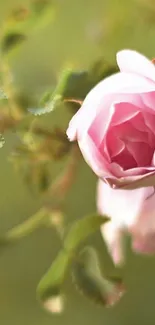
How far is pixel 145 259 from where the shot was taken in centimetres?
65

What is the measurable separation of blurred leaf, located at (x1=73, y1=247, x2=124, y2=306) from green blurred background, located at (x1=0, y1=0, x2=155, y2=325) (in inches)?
5.8

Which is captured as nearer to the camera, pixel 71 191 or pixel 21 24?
pixel 21 24

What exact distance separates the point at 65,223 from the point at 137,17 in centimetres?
30

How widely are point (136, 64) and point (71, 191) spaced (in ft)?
0.87

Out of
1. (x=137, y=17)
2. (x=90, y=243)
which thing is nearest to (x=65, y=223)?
(x=90, y=243)

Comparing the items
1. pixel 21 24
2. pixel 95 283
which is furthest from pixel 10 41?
pixel 95 283

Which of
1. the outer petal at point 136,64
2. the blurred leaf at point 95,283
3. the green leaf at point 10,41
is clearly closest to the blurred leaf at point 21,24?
the green leaf at point 10,41

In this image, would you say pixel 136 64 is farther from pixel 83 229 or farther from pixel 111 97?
pixel 83 229

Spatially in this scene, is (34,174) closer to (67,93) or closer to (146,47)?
(67,93)

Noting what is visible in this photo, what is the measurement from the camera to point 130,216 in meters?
0.49

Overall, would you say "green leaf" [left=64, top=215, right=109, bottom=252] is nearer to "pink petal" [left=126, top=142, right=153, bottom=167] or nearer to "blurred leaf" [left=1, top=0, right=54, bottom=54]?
"pink petal" [left=126, top=142, right=153, bottom=167]

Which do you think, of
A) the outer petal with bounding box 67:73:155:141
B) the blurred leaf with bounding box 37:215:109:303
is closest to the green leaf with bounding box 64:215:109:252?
the blurred leaf with bounding box 37:215:109:303

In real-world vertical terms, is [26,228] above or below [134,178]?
below

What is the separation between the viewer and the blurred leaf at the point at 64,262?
0.49 m
